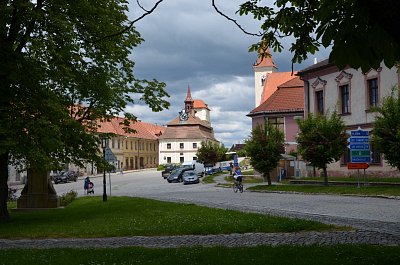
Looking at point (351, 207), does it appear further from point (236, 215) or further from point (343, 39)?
point (343, 39)

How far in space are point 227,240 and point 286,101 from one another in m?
45.9

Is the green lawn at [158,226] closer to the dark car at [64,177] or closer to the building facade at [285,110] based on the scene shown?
the building facade at [285,110]

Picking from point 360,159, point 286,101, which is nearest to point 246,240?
point 360,159

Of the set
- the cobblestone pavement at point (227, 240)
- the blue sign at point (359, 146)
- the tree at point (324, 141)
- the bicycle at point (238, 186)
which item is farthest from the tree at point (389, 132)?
the cobblestone pavement at point (227, 240)

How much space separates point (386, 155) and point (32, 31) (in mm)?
19415

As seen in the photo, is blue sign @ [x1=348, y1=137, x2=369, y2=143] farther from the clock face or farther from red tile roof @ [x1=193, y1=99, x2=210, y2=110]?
red tile roof @ [x1=193, y1=99, x2=210, y2=110]

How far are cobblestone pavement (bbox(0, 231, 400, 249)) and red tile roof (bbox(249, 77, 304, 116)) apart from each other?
43429 mm

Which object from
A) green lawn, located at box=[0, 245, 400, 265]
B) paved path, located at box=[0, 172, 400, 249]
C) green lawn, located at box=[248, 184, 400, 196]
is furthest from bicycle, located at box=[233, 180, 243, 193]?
green lawn, located at box=[0, 245, 400, 265]

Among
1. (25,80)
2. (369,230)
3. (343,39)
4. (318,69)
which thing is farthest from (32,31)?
(318,69)

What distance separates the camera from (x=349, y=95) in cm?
3966

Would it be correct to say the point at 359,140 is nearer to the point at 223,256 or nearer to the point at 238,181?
the point at 238,181

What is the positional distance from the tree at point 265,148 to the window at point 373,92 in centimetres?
756

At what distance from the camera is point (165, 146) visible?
128 m

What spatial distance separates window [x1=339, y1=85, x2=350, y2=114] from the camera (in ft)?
131
